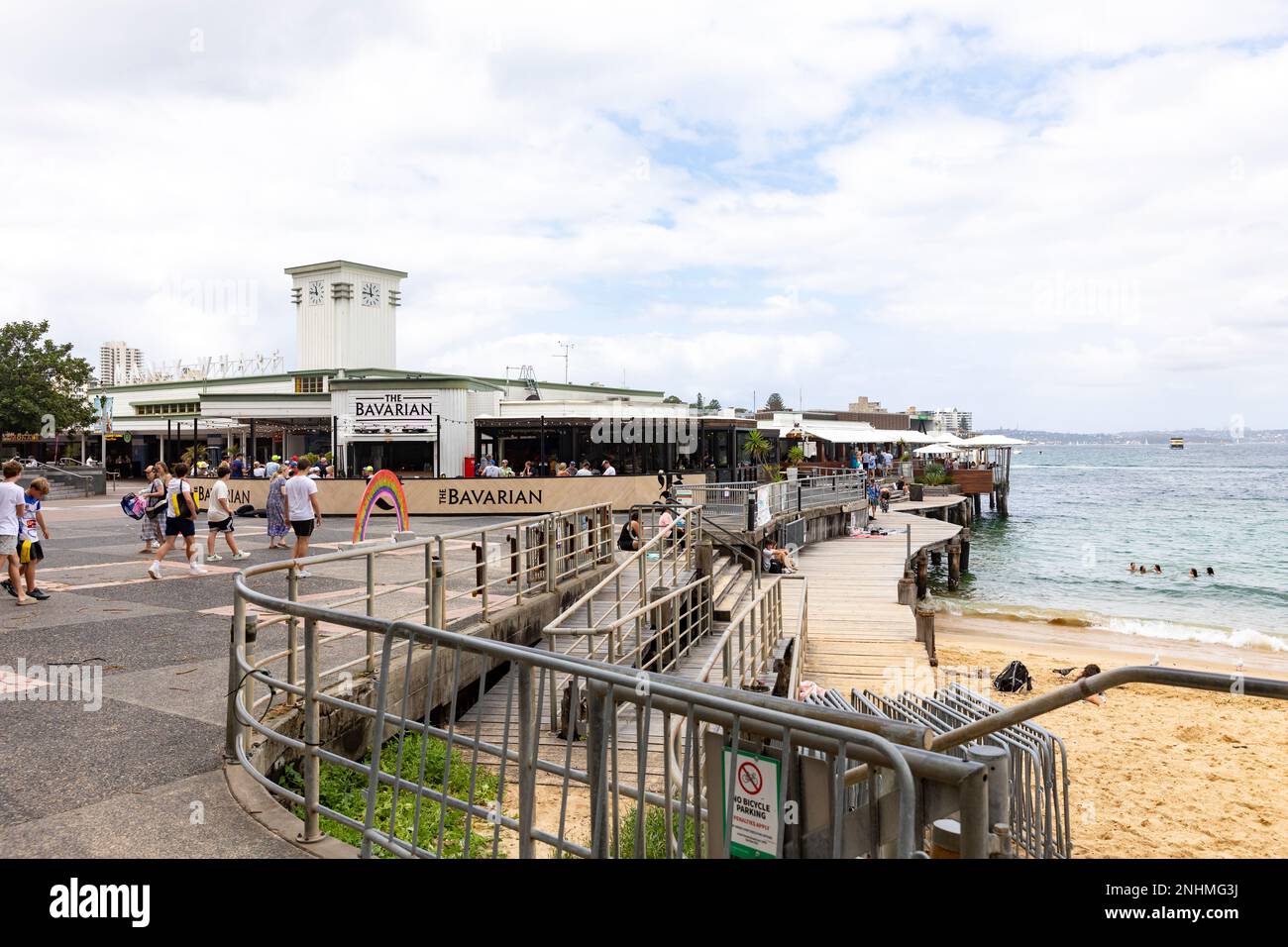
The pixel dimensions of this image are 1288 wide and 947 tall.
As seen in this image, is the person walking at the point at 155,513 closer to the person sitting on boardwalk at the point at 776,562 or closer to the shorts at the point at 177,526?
the shorts at the point at 177,526

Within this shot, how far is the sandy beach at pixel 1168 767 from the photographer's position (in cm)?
913

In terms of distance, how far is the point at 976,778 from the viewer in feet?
7.92

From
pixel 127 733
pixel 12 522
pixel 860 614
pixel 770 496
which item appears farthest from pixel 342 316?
pixel 127 733

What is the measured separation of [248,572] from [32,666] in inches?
136

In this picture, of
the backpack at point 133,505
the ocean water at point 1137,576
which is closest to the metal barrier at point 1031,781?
the backpack at point 133,505

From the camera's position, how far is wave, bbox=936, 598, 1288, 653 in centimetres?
2292

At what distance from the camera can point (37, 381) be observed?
44.5 m

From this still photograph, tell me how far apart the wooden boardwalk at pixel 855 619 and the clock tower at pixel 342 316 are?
2683cm

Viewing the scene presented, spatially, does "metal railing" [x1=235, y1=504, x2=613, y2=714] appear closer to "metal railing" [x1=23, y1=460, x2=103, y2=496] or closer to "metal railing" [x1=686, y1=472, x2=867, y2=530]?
"metal railing" [x1=686, y1=472, x2=867, y2=530]

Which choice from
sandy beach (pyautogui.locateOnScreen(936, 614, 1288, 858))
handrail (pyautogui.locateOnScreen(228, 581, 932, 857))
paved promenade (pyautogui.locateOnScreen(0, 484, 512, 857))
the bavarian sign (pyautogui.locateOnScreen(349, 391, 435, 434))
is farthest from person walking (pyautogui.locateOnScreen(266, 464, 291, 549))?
the bavarian sign (pyautogui.locateOnScreen(349, 391, 435, 434))

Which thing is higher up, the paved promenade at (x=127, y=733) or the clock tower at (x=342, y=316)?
the clock tower at (x=342, y=316)

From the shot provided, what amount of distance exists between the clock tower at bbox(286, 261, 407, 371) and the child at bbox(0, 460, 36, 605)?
33.4 meters

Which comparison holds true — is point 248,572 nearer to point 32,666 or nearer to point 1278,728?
point 32,666

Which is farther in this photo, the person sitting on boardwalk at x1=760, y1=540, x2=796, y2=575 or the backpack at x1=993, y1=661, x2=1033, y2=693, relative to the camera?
the person sitting on boardwalk at x1=760, y1=540, x2=796, y2=575
